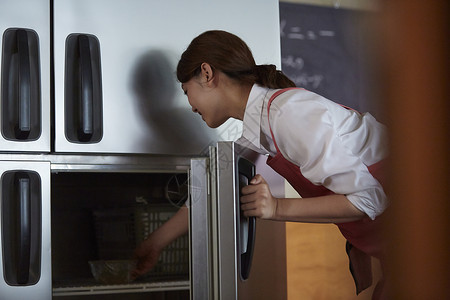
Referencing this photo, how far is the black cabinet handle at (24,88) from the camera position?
892 millimetres

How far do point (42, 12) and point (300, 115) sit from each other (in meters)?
0.49

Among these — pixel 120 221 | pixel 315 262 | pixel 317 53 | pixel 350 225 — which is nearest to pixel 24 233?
pixel 120 221

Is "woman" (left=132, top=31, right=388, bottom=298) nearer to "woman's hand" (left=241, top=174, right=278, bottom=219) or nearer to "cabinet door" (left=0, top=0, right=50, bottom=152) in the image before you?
"woman's hand" (left=241, top=174, right=278, bottom=219)

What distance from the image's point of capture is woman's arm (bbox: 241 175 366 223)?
3.14 feet

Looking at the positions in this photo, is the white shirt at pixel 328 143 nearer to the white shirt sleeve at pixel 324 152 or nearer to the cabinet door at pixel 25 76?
the white shirt sleeve at pixel 324 152

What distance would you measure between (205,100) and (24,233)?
41cm

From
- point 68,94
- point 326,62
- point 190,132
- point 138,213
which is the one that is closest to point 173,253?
point 138,213

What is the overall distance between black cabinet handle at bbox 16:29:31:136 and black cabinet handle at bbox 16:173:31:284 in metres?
0.09

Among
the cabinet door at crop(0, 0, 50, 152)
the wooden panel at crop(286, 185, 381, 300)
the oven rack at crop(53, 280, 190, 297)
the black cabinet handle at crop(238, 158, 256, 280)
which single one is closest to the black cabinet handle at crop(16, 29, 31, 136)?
the cabinet door at crop(0, 0, 50, 152)

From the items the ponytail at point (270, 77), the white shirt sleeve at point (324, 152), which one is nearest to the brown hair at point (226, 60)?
the ponytail at point (270, 77)

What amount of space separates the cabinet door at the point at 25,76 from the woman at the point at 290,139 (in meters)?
0.26

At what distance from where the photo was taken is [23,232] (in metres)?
0.88

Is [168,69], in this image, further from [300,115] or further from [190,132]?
[300,115]

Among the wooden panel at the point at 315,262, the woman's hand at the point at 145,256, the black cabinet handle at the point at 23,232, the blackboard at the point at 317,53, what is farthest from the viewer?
the blackboard at the point at 317,53
